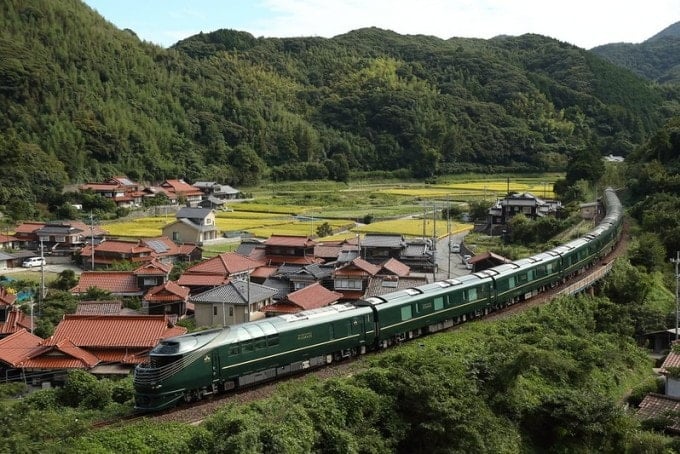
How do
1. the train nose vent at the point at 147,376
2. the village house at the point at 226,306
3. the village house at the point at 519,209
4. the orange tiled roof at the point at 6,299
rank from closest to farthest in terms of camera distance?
the train nose vent at the point at 147,376 < the orange tiled roof at the point at 6,299 < the village house at the point at 226,306 < the village house at the point at 519,209

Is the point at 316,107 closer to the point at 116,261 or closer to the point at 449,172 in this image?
the point at 449,172

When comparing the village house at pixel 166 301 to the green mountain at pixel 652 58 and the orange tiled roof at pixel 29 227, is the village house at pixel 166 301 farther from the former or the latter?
the green mountain at pixel 652 58

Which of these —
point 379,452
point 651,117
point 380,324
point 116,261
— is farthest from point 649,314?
point 651,117

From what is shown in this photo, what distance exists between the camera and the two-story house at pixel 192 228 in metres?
46.5

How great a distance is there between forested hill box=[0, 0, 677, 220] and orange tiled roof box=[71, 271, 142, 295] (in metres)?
24.9

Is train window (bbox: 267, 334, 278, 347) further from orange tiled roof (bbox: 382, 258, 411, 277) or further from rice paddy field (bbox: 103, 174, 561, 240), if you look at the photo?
rice paddy field (bbox: 103, 174, 561, 240)

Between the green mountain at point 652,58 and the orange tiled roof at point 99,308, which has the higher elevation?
the green mountain at point 652,58

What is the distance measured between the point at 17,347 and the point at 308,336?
11.4 m

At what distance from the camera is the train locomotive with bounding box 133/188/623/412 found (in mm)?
12180

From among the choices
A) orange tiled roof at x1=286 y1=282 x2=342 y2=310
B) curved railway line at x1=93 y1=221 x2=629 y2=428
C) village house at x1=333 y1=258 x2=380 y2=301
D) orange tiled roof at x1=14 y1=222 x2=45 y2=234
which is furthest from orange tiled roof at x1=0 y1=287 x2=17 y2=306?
orange tiled roof at x1=14 y1=222 x2=45 y2=234

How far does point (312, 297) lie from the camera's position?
86.1 ft

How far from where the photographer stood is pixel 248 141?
90.7 metres

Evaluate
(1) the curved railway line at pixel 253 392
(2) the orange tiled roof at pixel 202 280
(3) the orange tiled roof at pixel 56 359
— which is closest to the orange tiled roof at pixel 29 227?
(2) the orange tiled roof at pixel 202 280

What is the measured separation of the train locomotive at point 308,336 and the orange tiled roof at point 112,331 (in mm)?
7794
